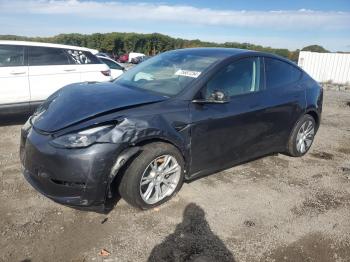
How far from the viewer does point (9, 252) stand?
9.55 feet

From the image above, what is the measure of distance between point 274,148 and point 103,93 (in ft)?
8.55

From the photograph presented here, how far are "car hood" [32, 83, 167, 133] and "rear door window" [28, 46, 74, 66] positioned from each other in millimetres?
3060

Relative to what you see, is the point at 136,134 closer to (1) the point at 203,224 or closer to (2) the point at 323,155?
(1) the point at 203,224

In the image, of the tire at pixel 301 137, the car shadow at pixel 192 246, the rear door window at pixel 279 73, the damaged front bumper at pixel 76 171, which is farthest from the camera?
the tire at pixel 301 137

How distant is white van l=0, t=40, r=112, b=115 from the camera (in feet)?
21.2

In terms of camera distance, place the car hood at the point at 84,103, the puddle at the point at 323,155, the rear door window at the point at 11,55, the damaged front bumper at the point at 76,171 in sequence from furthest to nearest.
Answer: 1. the rear door window at the point at 11,55
2. the puddle at the point at 323,155
3. the car hood at the point at 84,103
4. the damaged front bumper at the point at 76,171

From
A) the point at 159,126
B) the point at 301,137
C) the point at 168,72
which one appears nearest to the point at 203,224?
the point at 159,126

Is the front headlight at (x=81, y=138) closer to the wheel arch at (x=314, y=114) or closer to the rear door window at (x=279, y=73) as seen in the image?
the rear door window at (x=279, y=73)

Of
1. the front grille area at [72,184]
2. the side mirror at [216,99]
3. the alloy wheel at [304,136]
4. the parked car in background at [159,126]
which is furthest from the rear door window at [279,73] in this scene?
the front grille area at [72,184]

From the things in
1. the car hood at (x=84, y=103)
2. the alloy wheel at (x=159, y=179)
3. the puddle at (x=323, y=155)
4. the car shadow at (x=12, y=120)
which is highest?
the car hood at (x=84, y=103)

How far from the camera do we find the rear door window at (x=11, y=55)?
6.48 meters

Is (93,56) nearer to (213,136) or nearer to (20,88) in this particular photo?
(20,88)

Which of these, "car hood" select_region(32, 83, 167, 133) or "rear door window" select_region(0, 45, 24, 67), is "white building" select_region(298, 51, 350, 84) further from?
"car hood" select_region(32, 83, 167, 133)

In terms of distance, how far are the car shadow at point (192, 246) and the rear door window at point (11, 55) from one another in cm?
482
